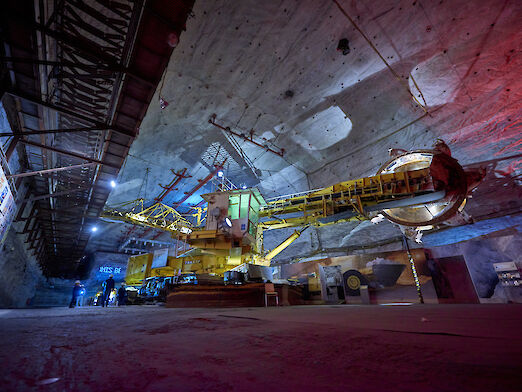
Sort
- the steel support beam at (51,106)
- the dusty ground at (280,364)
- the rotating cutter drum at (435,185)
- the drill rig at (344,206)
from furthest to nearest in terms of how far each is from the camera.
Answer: the drill rig at (344,206)
the rotating cutter drum at (435,185)
the steel support beam at (51,106)
the dusty ground at (280,364)

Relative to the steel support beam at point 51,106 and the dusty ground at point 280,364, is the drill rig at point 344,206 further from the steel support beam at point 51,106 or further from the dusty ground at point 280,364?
the dusty ground at point 280,364

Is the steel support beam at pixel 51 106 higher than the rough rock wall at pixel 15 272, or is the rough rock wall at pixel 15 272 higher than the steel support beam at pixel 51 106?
the steel support beam at pixel 51 106

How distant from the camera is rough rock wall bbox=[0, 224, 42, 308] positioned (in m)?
10.6

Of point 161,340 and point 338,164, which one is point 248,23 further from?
point 161,340

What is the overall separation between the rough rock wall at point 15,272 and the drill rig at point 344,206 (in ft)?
22.3

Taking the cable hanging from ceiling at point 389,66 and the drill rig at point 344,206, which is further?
the cable hanging from ceiling at point 389,66

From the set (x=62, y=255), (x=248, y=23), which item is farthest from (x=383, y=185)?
(x=62, y=255)

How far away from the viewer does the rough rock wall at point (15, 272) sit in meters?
10.6

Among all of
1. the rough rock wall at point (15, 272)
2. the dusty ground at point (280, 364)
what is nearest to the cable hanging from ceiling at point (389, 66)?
the dusty ground at point (280, 364)

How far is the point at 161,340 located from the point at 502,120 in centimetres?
1491

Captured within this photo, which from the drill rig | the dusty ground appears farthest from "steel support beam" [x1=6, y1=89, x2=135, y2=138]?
the dusty ground

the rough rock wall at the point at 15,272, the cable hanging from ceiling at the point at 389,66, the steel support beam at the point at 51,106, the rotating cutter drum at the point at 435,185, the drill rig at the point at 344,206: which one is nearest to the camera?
the steel support beam at the point at 51,106

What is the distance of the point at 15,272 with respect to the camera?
1227 centimetres

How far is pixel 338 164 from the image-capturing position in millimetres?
15273
